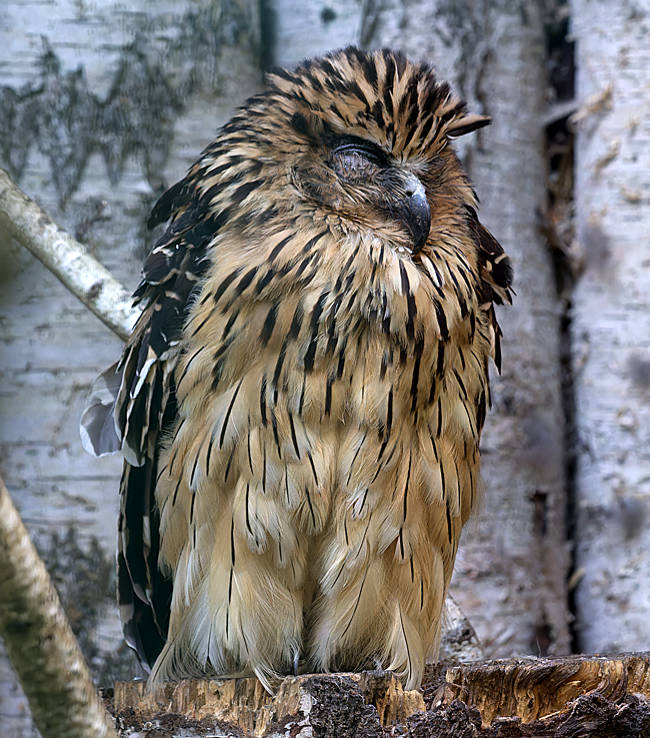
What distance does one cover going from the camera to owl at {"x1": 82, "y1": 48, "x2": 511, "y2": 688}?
2459 mm

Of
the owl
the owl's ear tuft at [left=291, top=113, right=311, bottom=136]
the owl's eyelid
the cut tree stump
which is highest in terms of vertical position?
the owl's ear tuft at [left=291, top=113, right=311, bottom=136]

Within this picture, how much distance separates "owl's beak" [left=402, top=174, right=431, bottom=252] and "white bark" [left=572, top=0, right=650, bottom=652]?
1.75 meters

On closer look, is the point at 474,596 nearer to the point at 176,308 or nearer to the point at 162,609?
the point at 162,609

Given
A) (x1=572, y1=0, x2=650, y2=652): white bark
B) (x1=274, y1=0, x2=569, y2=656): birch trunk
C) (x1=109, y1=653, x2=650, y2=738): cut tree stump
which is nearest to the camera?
(x1=109, y1=653, x2=650, y2=738): cut tree stump

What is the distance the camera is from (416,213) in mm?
2551

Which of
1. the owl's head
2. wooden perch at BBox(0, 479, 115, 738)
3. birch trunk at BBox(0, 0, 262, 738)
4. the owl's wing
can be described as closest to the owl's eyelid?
the owl's head

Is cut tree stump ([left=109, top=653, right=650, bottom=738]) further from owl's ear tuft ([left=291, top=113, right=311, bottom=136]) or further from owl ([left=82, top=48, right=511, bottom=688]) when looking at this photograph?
owl's ear tuft ([left=291, top=113, right=311, bottom=136])

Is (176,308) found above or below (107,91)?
below

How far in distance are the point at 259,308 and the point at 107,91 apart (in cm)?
148

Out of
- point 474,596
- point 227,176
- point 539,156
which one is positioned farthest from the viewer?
point 539,156

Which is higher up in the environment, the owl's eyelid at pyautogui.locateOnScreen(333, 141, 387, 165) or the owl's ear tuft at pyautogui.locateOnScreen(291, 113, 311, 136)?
the owl's ear tuft at pyautogui.locateOnScreen(291, 113, 311, 136)

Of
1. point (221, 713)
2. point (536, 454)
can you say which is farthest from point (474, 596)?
point (221, 713)

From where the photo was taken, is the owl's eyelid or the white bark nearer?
the owl's eyelid

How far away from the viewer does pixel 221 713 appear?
2.08m
